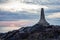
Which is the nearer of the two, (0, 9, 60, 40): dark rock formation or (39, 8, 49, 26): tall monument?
(0, 9, 60, 40): dark rock formation

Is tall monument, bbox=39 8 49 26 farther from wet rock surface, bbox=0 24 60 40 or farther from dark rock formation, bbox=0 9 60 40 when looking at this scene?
wet rock surface, bbox=0 24 60 40

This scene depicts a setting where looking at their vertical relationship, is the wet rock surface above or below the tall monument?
below

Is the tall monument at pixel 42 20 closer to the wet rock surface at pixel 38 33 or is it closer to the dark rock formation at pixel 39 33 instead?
the dark rock formation at pixel 39 33

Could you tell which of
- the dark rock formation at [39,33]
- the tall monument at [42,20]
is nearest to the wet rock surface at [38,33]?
the dark rock formation at [39,33]

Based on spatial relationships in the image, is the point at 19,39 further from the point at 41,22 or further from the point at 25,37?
the point at 41,22

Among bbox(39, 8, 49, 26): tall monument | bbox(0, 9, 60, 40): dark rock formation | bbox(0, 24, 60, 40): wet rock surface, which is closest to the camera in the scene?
bbox(0, 24, 60, 40): wet rock surface

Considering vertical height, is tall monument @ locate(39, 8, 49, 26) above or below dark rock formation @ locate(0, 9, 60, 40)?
above

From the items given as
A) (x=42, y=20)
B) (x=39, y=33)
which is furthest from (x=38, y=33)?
(x=42, y=20)

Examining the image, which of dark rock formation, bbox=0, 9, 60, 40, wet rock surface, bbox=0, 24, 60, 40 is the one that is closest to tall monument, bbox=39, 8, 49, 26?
dark rock formation, bbox=0, 9, 60, 40

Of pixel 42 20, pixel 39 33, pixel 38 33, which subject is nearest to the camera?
pixel 39 33

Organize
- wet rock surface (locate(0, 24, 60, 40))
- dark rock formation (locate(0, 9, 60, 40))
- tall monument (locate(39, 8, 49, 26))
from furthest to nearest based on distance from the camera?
tall monument (locate(39, 8, 49, 26)), dark rock formation (locate(0, 9, 60, 40)), wet rock surface (locate(0, 24, 60, 40))

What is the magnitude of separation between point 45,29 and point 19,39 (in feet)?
42.9

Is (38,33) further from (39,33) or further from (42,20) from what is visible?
(42,20)

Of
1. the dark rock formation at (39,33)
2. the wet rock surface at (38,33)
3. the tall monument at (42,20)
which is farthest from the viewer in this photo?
the tall monument at (42,20)
